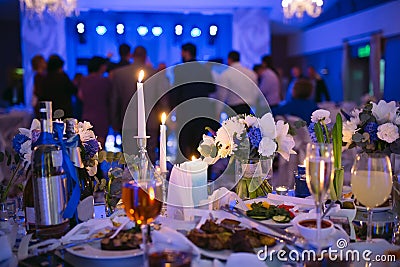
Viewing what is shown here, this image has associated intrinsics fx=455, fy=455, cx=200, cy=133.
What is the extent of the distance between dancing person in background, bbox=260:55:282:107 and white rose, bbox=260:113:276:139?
4.08m

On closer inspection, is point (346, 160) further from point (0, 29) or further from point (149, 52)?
point (0, 29)

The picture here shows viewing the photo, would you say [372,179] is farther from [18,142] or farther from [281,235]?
[18,142]

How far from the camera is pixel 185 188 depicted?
1.50m

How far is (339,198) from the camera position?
158 cm

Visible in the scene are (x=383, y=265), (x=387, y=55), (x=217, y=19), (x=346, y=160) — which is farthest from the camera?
(x=217, y=19)

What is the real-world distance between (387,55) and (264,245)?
315 inches

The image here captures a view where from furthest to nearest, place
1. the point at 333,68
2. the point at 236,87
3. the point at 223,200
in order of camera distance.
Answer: the point at 333,68, the point at 236,87, the point at 223,200

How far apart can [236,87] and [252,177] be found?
3.28 m

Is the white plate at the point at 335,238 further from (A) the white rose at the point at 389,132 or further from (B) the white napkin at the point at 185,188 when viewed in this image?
(A) the white rose at the point at 389,132

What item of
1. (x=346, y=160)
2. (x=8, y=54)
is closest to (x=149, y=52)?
(x=8, y=54)

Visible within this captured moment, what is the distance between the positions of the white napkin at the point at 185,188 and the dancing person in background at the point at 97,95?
3.41 m

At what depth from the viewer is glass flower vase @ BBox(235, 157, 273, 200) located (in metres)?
1.68

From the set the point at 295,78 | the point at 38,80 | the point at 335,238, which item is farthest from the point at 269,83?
the point at 335,238

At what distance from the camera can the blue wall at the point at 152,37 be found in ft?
34.7
